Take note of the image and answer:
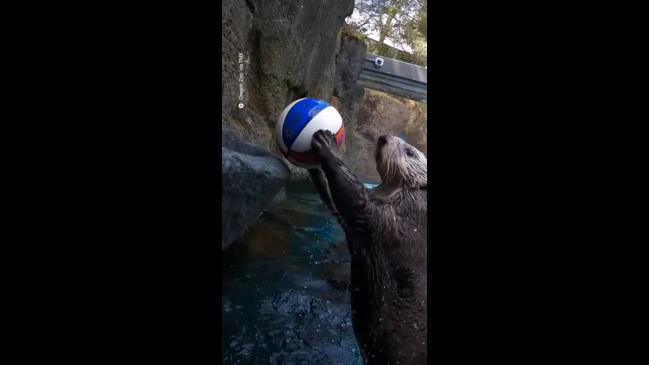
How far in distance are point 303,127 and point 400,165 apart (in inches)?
21.0

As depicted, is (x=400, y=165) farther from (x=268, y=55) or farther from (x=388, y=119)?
(x=388, y=119)

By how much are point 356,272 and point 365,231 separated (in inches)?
7.8

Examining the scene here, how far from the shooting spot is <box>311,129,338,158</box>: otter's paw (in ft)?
6.16

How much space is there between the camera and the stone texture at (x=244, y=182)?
8.62 feet

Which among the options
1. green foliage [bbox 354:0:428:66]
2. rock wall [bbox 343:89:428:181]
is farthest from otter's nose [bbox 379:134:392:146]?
rock wall [bbox 343:89:428:181]

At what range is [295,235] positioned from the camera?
4.38 meters

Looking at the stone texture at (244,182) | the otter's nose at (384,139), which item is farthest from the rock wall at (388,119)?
the otter's nose at (384,139)

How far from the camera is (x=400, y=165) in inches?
81.1

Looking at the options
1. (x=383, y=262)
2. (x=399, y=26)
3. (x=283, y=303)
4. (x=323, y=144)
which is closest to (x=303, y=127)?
(x=323, y=144)

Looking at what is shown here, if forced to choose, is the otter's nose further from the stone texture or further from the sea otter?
the stone texture
